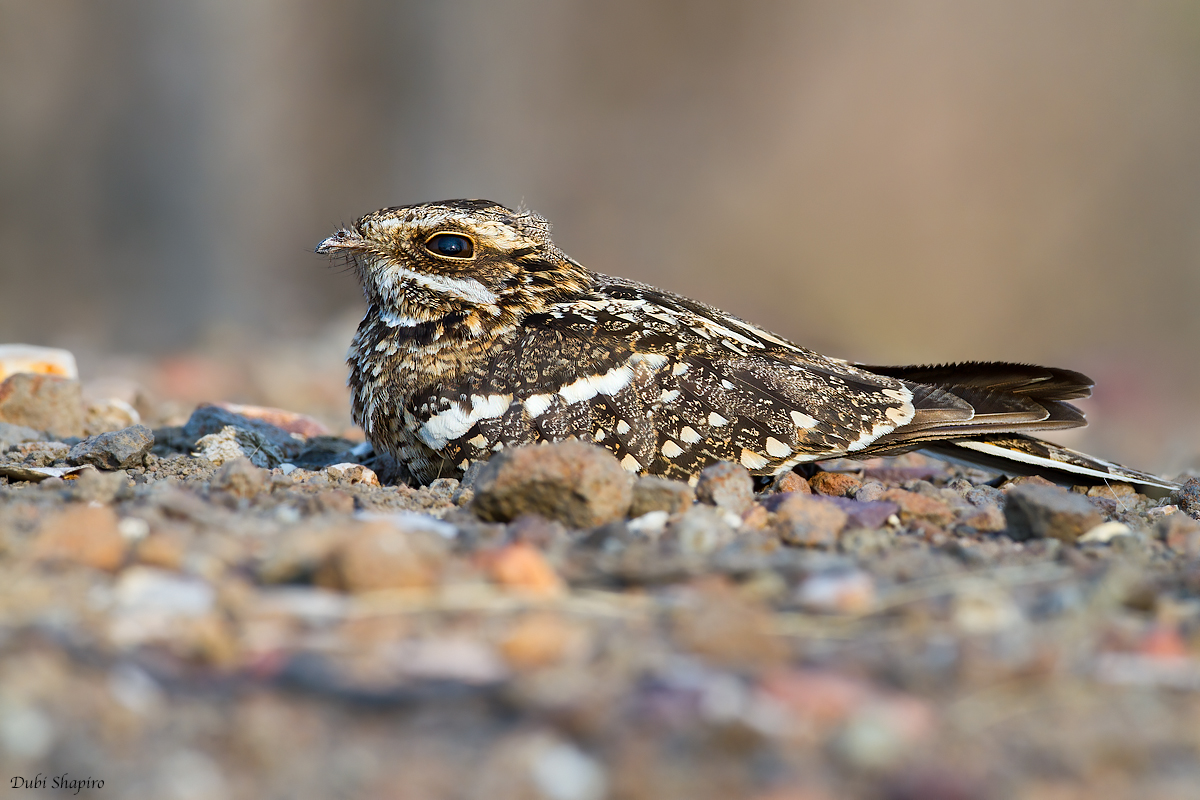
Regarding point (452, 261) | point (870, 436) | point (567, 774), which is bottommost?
point (567, 774)

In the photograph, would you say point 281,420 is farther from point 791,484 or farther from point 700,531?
point 700,531

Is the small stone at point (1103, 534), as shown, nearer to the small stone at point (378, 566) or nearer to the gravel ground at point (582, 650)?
the gravel ground at point (582, 650)

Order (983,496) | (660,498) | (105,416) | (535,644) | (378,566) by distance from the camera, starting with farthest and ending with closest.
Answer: (105,416) < (983,496) < (660,498) < (378,566) < (535,644)

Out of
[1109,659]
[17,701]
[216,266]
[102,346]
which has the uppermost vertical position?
[216,266]

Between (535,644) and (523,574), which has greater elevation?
(523,574)

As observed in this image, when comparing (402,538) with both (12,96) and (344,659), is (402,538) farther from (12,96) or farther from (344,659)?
(12,96)

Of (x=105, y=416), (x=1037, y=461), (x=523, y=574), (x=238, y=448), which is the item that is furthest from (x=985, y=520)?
(x=105, y=416)

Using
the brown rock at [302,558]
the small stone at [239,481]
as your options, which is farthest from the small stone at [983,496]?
the small stone at [239,481]

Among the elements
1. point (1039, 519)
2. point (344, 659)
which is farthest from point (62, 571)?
point (1039, 519)
